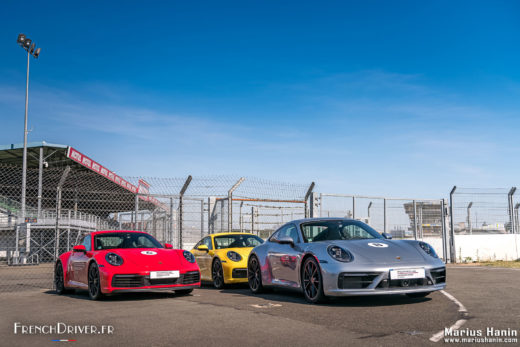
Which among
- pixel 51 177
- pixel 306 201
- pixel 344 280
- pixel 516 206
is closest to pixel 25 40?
pixel 51 177

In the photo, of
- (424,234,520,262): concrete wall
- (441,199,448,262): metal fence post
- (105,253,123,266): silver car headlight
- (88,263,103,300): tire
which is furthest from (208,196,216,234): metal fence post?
(441,199,448,262): metal fence post

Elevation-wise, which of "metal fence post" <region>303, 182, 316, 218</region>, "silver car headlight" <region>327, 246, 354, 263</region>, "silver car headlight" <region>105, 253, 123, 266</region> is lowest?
→ "silver car headlight" <region>105, 253, 123, 266</region>

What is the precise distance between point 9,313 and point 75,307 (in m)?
0.87

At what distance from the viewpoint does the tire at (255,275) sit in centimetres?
891

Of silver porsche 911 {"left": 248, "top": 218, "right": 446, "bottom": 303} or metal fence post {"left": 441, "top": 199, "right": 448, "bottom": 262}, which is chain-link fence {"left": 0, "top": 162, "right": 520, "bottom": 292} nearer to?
metal fence post {"left": 441, "top": 199, "right": 448, "bottom": 262}

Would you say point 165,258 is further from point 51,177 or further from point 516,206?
point 51,177

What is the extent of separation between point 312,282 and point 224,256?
3528 mm

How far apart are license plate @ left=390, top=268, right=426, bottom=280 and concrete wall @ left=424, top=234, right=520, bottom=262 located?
1250 cm

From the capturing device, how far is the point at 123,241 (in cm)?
964

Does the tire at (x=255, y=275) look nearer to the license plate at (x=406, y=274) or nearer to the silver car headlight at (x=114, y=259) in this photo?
the silver car headlight at (x=114, y=259)

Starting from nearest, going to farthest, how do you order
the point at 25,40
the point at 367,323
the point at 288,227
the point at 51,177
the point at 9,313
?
the point at 367,323 → the point at 9,313 → the point at 288,227 → the point at 25,40 → the point at 51,177

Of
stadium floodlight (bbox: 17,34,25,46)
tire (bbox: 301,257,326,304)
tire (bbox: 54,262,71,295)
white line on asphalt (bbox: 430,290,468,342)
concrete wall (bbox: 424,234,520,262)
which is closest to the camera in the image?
white line on asphalt (bbox: 430,290,468,342)

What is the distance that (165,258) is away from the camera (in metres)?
8.78

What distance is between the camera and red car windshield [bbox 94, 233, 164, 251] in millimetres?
9475
